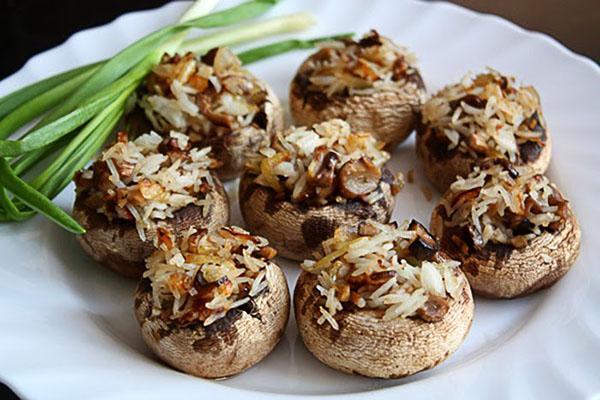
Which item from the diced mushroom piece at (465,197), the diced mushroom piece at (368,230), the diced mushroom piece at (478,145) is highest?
the diced mushroom piece at (368,230)

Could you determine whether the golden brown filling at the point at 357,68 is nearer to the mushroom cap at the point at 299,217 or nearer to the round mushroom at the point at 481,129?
the round mushroom at the point at 481,129

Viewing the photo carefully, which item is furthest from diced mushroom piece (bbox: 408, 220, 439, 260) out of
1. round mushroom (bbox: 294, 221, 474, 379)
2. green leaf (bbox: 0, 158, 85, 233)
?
green leaf (bbox: 0, 158, 85, 233)

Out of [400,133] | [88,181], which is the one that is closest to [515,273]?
[400,133]

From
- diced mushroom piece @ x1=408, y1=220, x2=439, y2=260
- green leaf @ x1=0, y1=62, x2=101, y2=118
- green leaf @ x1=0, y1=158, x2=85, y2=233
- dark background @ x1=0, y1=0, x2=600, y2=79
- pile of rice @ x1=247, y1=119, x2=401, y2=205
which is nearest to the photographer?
diced mushroom piece @ x1=408, y1=220, x2=439, y2=260

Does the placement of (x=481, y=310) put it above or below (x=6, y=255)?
below

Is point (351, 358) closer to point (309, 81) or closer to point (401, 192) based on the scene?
point (401, 192)

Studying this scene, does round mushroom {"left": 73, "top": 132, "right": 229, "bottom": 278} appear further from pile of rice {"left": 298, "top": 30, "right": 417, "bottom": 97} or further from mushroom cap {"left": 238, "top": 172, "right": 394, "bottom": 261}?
pile of rice {"left": 298, "top": 30, "right": 417, "bottom": 97}

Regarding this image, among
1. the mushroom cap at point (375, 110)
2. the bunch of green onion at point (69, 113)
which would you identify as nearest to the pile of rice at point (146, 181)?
the bunch of green onion at point (69, 113)
